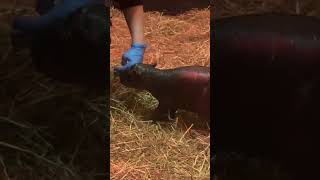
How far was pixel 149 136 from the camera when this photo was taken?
150 cm

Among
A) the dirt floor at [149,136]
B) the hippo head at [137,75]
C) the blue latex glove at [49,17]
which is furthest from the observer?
the hippo head at [137,75]

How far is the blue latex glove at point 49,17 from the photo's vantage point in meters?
0.91

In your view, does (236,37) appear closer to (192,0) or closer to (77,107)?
(77,107)

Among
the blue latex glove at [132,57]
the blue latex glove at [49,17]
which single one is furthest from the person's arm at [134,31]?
the blue latex glove at [49,17]

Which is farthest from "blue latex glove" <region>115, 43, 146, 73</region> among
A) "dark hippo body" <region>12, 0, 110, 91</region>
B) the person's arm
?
"dark hippo body" <region>12, 0, 110, 91</region>

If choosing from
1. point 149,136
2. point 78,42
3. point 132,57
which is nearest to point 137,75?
point 132,57

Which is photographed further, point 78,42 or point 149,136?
point 149,136

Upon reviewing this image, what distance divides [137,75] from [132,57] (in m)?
0.07

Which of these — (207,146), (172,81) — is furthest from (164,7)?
(207,146)

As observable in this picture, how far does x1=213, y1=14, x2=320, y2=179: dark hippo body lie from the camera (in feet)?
3.00

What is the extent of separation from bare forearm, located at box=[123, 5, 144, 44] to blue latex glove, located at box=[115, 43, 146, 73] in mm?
24

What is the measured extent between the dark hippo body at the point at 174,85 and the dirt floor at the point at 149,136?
0.12ft

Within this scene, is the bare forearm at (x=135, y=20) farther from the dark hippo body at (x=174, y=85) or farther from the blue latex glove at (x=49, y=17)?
the blue latex glove at (x=49, y=17)

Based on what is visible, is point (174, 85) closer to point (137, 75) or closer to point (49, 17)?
point (137, 75)
